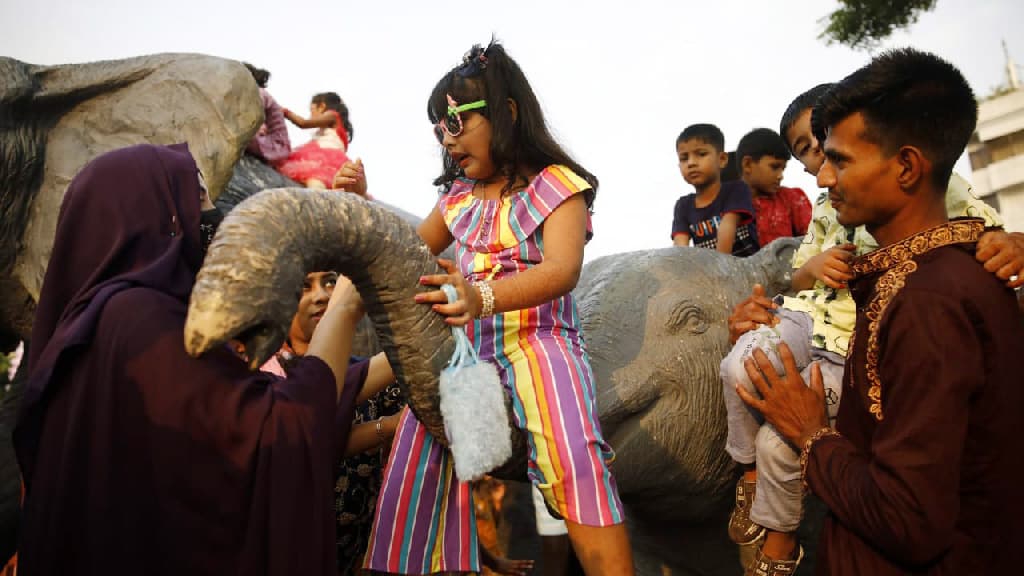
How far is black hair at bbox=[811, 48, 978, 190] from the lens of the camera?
1.43 metres

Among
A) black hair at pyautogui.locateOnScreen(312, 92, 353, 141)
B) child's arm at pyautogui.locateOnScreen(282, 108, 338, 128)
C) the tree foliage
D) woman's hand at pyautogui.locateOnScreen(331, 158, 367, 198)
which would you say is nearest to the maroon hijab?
woman's hand at pyautogui.locateOnScreen(331, 158, 367, 198)

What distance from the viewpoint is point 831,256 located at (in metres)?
1.72

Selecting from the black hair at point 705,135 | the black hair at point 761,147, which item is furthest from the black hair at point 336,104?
the black hair at point 761,147

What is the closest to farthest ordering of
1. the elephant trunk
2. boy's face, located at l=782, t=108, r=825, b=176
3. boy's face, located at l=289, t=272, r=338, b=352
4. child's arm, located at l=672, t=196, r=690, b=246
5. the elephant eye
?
the elephant trunk
boy's face, located at l=782, t=108, r=825, b=176
boy's face, located at l=289, t=272, r=338, b=352
the elephant eye
child's arm, located at l=672, t=196, r=690, b=246

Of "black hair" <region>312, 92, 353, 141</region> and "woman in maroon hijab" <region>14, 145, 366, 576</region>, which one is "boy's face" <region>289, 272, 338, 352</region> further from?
"black hair" <region>312, 92, 353, 141</region>

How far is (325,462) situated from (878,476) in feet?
3.34

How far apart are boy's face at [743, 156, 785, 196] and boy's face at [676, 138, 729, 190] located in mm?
195

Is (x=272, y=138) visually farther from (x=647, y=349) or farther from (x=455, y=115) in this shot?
(x=455, y=115)

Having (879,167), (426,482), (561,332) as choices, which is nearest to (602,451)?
(561,332)

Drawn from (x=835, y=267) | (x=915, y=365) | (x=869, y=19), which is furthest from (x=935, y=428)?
(x=869, y=19)

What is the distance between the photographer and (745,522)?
2.06 m

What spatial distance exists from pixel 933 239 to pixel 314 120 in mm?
4232

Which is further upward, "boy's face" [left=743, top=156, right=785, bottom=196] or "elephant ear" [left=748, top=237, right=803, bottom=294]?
"boy's face" [left=743, top=156, right=785, bottom=196]

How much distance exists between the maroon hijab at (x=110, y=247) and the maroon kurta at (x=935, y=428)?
4.36ft
